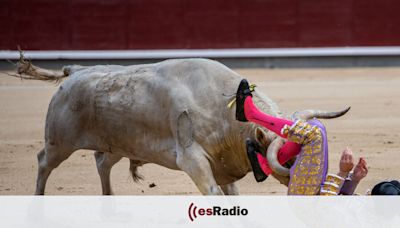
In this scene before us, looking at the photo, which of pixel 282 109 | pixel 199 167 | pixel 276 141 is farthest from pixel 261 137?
pixel 282 109

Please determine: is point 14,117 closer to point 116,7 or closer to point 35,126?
point 35,126

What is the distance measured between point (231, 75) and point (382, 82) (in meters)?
6.26

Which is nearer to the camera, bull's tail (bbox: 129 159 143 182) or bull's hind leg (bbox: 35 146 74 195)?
bull's hind leg (bbox: 35 146 74 195)

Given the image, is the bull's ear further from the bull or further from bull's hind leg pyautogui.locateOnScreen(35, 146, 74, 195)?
bull's hind leg pyautogui.locateOnScreen(35, 146, 74, 195)

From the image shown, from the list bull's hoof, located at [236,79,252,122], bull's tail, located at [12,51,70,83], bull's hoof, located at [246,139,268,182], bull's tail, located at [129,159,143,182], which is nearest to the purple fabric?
bull's hoof, located at [246,139,268,182]

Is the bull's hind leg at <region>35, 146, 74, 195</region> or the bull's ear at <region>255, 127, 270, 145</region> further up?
the bull's ear at <region>255, 127, 270, 145</region>

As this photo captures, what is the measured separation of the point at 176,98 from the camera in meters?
3.85

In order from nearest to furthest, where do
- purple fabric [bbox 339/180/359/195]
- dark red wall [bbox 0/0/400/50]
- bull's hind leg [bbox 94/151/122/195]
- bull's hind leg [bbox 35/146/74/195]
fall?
1. purple fabric [bbox 339/180/359/195]
2. bull's hind leg [bbox 35/146/74/195]
3. bull's hind leg [bbox 94/151/122/195]
4. dark red wall [bbox 0/0/400/50]

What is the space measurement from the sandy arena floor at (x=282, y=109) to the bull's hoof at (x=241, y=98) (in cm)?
133

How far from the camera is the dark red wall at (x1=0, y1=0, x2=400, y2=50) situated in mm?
11797

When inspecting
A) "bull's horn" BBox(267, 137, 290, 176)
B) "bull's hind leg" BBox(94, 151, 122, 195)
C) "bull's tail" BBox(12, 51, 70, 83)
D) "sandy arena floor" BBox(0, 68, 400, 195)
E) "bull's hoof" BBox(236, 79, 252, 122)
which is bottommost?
"sandy arena floor" BBox(0, 68, 400, 195)

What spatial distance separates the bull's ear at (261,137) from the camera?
358cm
